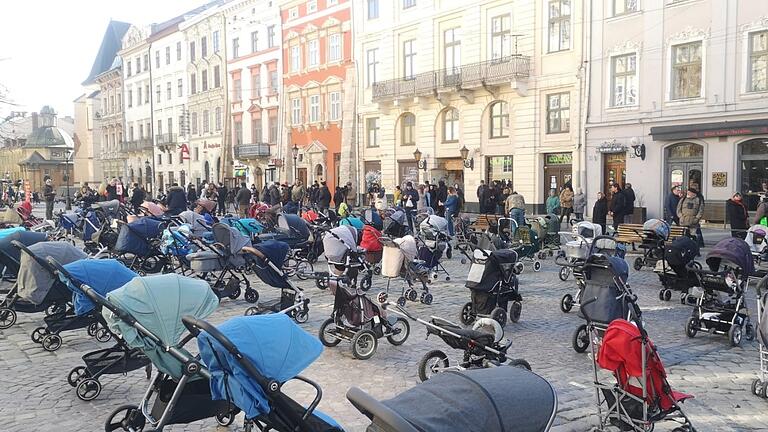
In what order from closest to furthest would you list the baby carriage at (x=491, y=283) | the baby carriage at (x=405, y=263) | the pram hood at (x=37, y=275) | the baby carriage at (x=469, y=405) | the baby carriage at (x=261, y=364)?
1. the baby carriage at (x=469, y=405)
2. the baby carriage at (x=261, y=364)
3. the pram hood at (x=37, y=275)
4. the baby carriage at (x=491, y=283)
5. the baby carriage at (x=405, y=263)

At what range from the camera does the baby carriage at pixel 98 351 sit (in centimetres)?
616

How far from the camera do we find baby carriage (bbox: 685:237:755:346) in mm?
8094

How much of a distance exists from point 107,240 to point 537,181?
736 inches

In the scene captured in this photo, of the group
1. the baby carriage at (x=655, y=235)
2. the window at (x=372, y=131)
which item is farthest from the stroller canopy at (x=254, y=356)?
the window at (x=372, y=131)

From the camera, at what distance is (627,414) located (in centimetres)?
508

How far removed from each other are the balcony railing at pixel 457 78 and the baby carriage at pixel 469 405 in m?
26.5

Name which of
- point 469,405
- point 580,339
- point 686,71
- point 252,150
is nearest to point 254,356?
point 469,405

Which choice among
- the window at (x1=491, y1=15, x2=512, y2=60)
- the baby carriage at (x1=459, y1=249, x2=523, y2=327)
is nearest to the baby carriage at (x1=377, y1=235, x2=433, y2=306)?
the baby carriage at (x1=459, y1=249, x2=523, y2=327)

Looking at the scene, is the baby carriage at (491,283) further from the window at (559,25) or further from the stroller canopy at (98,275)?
the window at (559,25)

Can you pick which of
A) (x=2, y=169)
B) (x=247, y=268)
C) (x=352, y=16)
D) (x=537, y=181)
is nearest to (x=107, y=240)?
(x=247, y=268)

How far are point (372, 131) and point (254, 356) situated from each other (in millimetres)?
34614

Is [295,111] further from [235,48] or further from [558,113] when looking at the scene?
[558,113]

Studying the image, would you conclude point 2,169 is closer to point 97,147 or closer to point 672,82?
point 97,147

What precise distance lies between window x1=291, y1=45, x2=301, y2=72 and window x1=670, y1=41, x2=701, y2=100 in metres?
26.5
